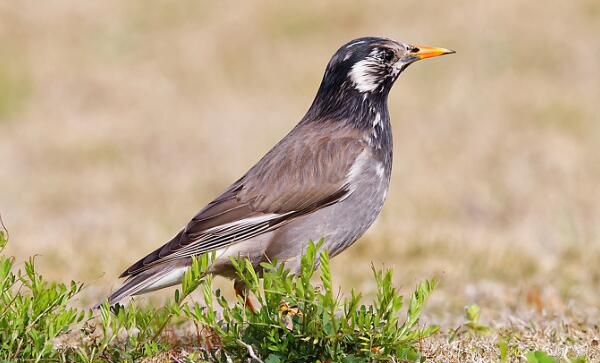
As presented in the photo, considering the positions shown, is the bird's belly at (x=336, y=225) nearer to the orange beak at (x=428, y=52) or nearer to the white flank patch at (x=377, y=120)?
the white flank patch at (x=377, y=120)

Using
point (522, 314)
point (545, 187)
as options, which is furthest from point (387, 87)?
point (545, 187)

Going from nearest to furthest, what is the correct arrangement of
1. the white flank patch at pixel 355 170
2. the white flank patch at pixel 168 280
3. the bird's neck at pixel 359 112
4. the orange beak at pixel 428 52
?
the white flank patch at pixel 168 280, the white flank patch at pixel 355 170, the bird's neck at pixel 359 112, the orange beak at pixel 428 52

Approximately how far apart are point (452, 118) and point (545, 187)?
110 inches

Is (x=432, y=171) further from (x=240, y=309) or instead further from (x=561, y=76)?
(x=240, y=309)

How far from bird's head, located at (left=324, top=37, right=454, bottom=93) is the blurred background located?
5.76ft

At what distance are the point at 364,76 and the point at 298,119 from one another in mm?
9175

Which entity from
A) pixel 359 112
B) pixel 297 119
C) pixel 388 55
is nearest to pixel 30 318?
pixel 359 112

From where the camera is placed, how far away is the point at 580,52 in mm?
17312

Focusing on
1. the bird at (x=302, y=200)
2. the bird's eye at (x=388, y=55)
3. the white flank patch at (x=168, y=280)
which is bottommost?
the white flank patch at (x=168, y=280)

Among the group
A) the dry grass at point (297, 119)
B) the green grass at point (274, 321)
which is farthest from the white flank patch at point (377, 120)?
the green grass at point (274, 321)

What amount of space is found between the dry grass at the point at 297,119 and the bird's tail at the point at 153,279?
6.47 ft

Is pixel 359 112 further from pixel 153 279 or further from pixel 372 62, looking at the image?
pixel 153 279

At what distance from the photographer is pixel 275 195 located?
620 centimetres

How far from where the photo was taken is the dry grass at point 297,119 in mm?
9453
